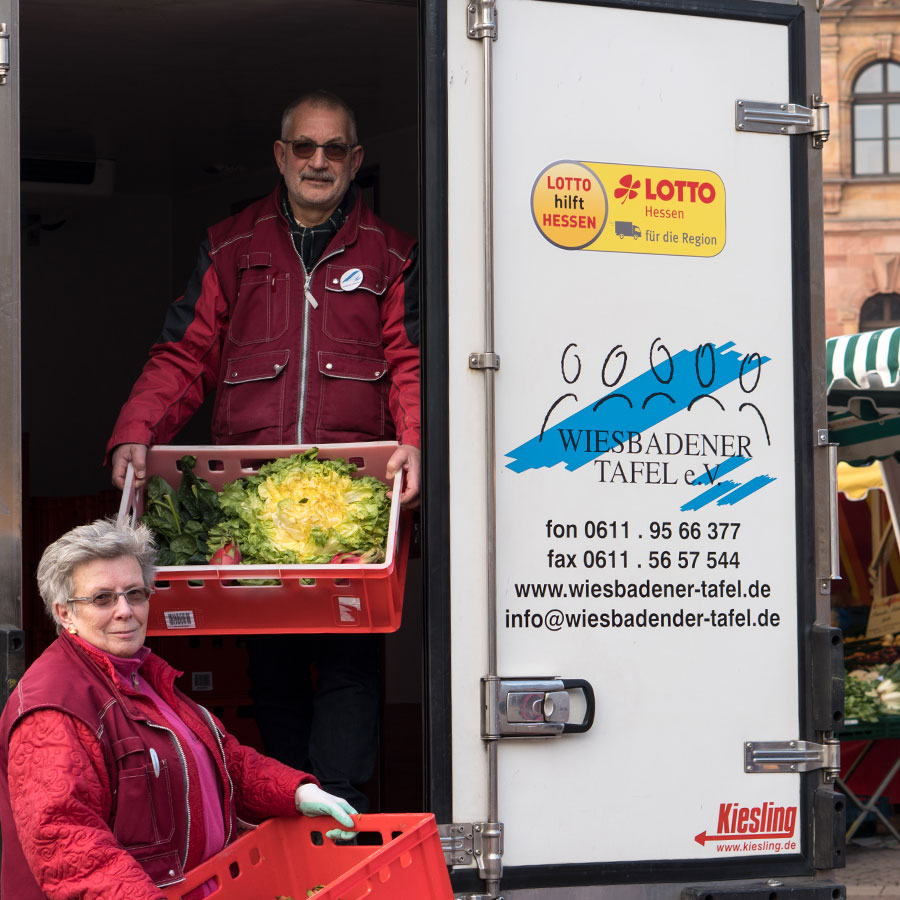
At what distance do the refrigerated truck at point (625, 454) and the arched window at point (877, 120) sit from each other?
29.2m

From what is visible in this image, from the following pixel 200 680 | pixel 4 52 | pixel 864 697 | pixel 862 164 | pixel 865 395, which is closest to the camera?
pixel 4 52

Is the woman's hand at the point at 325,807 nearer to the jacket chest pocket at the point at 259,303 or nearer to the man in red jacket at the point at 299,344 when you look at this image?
the man in red jacket at the point at 299,344

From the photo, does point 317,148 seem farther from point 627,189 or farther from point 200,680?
point 200,680

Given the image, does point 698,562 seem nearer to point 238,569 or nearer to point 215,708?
point 238,569

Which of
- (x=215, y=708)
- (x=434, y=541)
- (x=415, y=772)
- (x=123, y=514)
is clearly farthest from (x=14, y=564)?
(x=415, y=772)

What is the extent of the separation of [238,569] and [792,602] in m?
1.50

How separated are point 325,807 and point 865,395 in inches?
207

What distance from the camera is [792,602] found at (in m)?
4.11

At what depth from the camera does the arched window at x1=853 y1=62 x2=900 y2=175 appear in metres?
32.0

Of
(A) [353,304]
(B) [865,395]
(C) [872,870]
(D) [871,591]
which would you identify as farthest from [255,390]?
(D) [871,591]

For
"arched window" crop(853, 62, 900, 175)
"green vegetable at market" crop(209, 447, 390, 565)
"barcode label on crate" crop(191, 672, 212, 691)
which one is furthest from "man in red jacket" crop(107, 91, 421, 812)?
"arched window" crop(853, 62, 900, 175)

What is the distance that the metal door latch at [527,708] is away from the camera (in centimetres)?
379

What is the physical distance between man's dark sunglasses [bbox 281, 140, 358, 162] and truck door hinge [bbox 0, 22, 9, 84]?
4.03 ft

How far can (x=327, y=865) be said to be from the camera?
3543 millimetres
